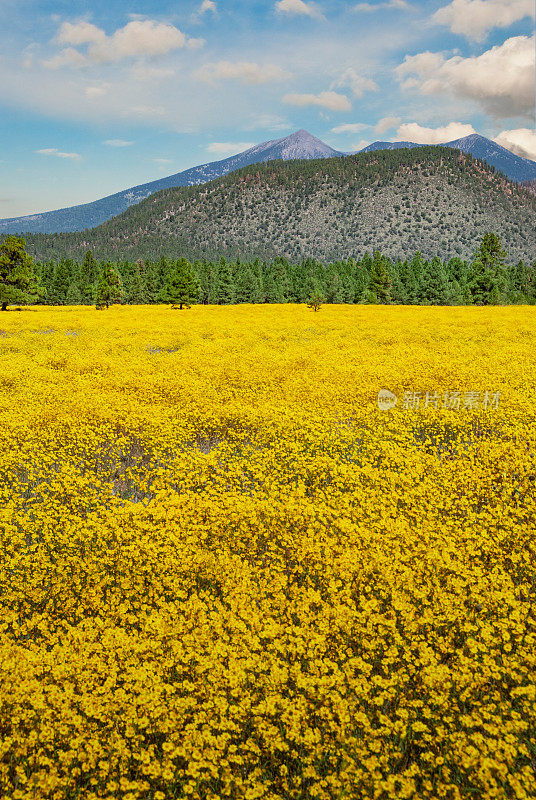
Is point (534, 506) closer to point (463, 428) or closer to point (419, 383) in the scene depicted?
point (463, 428)

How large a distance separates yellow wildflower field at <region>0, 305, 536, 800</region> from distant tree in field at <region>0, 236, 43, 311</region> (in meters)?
45.5

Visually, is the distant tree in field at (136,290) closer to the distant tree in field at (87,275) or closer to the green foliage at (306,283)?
the green foliage at (306,283)

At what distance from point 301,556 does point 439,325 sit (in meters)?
36.0

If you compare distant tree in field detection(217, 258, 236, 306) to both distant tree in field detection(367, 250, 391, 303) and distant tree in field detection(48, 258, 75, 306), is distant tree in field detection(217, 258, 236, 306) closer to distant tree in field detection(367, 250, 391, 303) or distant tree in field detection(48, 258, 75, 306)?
distant tree in field detection(367, 250, 391, 303)

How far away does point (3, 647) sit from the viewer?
5969 mm

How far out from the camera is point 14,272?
178 ft

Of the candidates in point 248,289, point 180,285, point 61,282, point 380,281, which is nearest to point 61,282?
point 61,282

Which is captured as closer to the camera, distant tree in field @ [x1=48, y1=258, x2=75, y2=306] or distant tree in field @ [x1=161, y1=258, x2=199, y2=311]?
distant tree in field @ [x1=161, y1=258, x2=199, y2=311]

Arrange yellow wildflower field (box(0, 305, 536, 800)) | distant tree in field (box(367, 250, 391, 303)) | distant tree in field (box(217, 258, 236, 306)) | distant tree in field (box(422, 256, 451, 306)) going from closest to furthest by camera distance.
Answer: yellow wildflower field (box(0, 305, 536, 800))
distant tree in field (box(367, 250, 391, 303))
distant tree in field (box(422, 256, 451, 306))
distant tree in field (box(217, 258, 236, 306))

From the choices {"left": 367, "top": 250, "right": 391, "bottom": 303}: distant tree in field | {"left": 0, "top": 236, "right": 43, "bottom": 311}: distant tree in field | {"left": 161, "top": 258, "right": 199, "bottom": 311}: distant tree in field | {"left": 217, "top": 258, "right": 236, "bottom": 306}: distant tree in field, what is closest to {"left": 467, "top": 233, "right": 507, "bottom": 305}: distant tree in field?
{"left": 367, "top": 250, "right": 391, "bottom": 303}: distant tree in field

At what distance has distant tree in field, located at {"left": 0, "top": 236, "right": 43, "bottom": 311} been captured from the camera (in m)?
53.8

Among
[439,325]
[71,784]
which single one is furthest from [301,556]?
[439,325]

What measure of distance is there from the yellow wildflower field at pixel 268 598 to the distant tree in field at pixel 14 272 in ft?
149

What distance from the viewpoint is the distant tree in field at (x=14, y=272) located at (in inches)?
2118
